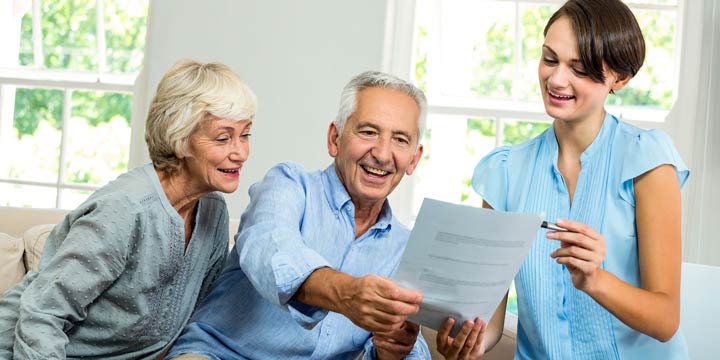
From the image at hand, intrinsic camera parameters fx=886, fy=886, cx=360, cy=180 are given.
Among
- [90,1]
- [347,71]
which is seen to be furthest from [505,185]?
[90,1]

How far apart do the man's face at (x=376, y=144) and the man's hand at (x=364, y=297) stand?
1.36 feet

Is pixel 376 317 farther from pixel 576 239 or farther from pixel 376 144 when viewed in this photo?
pixel 376 144

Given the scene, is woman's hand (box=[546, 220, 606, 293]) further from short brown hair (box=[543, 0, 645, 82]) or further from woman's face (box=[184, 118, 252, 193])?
woman's face (box=[184, 118, 252, 193])

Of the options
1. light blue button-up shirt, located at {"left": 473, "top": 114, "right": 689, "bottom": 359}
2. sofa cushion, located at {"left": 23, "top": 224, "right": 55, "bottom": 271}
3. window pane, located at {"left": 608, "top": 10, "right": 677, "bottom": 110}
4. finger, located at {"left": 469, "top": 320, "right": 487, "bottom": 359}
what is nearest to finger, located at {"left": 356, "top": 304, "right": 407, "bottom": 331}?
finger, located at {"left": 469, "top": 320, "right": 487, "bottom": 359}

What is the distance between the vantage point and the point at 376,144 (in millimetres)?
2025

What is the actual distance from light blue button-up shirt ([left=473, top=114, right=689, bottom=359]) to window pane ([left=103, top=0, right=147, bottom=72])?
8.96 feet

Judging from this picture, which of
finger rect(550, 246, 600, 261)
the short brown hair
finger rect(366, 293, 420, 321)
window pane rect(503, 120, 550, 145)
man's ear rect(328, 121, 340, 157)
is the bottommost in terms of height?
finger rect(366, 293, 420, 321)

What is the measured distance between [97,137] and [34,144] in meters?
0.34

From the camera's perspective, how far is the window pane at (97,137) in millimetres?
4309

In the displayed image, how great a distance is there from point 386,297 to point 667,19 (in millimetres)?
2728

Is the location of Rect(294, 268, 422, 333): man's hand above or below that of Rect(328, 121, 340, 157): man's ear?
below

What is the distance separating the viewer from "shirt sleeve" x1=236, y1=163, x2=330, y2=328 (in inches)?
65.2

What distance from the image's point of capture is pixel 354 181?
204cm

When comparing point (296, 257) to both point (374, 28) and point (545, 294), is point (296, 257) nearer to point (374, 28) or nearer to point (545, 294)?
point (545, 294)
